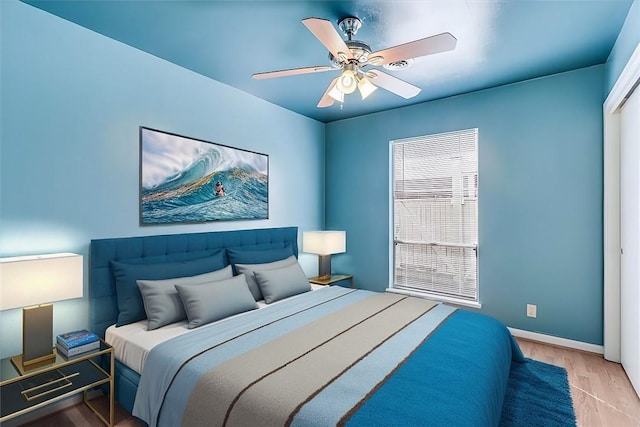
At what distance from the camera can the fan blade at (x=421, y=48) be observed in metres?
1.72

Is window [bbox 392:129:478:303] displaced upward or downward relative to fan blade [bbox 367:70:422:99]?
downward

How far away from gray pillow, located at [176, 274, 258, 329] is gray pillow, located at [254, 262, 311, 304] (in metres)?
0.30

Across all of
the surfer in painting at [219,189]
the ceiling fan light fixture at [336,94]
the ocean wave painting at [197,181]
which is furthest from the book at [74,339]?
the ceiling fan light fixture at [336,94]

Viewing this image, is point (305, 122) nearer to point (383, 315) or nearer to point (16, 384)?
point (383, 315)

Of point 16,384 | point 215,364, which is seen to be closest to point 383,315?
point 215,364

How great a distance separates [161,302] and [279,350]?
100cm

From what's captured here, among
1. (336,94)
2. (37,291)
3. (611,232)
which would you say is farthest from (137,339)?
(611,232)

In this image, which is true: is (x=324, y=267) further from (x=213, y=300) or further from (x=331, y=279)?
(x=213, y=300)

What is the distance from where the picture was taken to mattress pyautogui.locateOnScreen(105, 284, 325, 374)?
2.00 metres

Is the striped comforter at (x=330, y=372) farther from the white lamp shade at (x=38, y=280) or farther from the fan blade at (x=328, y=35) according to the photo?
the fan blade at (x=328, y=35)

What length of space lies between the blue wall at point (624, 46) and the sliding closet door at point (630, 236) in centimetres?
24

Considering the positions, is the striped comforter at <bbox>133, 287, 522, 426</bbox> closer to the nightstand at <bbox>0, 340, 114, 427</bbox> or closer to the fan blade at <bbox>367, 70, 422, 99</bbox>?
the nightstand at <bbox>0, 340, 114, 427</bbox>

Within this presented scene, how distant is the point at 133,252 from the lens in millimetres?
2557

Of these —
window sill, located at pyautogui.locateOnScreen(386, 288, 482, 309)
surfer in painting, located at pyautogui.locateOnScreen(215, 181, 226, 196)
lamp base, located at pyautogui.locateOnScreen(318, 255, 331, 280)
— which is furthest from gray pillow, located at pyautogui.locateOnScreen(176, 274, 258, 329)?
window sill, located at pyautogui.locateOnScreen(386, 288, 482, 309)
